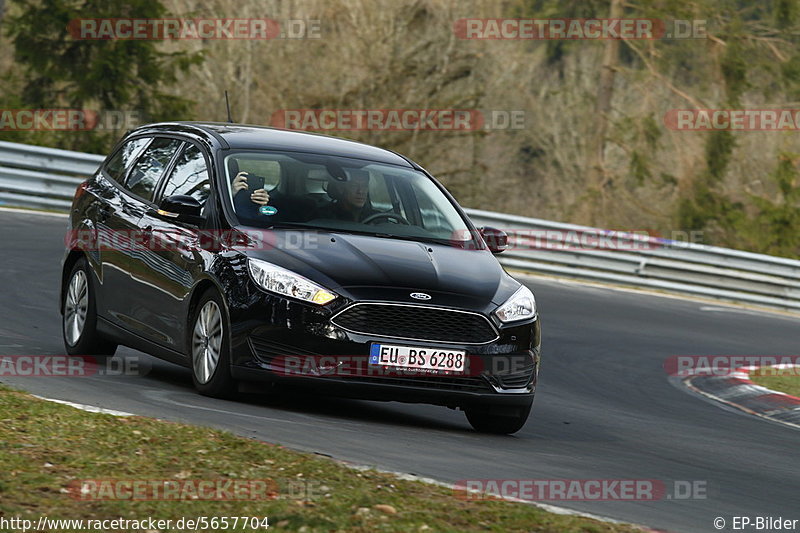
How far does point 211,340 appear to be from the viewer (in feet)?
28.3

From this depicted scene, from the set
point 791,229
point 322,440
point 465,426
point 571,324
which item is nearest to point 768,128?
point 791,229

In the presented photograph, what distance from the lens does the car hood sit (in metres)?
8.25

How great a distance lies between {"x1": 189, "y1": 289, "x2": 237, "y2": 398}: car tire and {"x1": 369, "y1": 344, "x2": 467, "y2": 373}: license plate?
901mm

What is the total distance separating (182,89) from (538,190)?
9.53m

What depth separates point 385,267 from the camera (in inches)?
332
